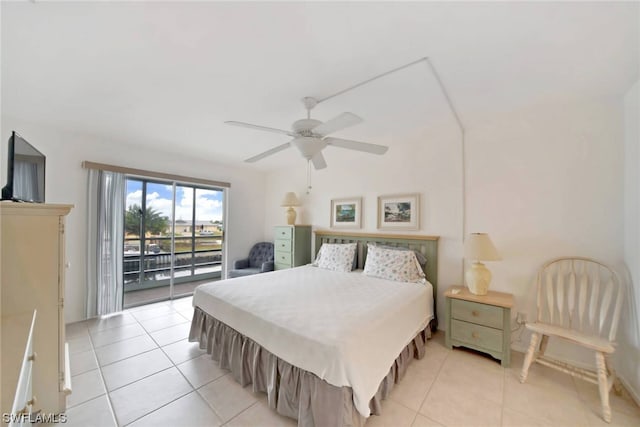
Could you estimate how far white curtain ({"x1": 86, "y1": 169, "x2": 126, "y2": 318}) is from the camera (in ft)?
10.2

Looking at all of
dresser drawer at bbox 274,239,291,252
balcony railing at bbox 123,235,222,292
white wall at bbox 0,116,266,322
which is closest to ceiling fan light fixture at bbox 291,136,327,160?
dresser drawer at bbox 274,239,291,252

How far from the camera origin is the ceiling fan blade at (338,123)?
5.52 ft

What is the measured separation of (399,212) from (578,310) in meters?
1.86

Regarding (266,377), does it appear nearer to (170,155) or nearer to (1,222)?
(1,222)

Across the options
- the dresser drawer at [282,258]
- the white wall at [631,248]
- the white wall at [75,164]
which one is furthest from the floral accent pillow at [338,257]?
the white wall at [75,164]

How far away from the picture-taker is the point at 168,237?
4.32 metres

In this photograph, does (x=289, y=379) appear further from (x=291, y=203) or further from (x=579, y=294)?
(x=291, y=203)

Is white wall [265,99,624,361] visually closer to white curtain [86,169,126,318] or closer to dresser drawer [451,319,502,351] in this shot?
dresser drawer [451,319,502,351]

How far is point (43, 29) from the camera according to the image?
1399mm

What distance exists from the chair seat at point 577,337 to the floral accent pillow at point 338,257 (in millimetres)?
1921

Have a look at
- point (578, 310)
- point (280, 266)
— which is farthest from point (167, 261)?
point (578, 310)

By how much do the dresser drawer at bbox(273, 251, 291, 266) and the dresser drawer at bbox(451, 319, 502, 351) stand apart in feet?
8.18

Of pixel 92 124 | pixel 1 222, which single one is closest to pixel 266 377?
pixel 1 222

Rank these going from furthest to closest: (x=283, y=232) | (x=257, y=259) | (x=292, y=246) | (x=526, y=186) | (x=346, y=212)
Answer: (x=257, y=259), (x=283, y=232), (x=292, y=246), (x=346, y=212), (x=526, y=186)
